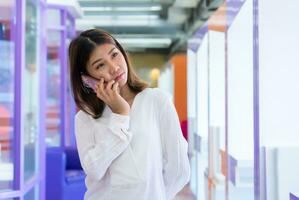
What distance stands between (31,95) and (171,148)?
2.51 meters

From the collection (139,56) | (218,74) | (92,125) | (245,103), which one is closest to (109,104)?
(92,125)

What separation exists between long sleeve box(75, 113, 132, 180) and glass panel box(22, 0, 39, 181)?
2.06 meters

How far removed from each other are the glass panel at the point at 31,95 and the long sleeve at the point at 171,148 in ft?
7.02

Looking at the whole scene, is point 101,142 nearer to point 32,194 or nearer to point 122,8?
point 32,194

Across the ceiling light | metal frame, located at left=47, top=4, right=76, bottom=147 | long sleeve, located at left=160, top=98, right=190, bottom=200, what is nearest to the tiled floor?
metal frame, located at left=47, top=4, right=76, bottom=147

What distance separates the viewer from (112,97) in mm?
1625

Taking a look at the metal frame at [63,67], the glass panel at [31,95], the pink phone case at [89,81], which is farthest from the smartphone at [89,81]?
the metal frame at [63,67]

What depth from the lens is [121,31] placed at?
1260cm

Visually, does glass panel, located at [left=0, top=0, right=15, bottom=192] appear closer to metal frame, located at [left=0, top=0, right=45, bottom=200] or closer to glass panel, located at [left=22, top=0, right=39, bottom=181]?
metal frame, located at [left=0, top=0, right=45, bottom=200]

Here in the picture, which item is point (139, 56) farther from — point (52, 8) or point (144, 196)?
point (144, 196)

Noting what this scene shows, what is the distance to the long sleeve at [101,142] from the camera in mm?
1562

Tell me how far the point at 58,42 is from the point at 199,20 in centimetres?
421

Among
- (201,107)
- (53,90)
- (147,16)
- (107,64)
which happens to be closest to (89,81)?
(107,64)

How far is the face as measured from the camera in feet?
5.42
